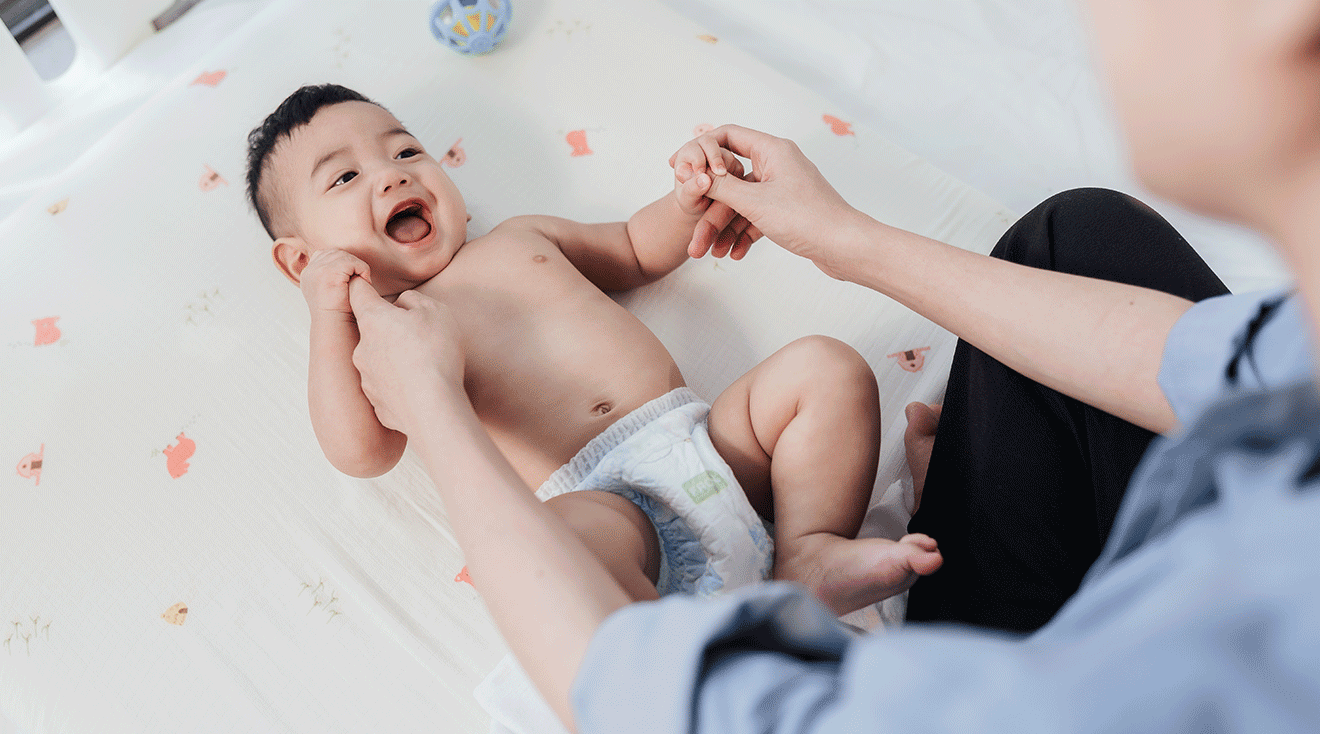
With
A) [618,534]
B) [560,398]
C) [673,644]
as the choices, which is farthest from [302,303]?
[673,644]

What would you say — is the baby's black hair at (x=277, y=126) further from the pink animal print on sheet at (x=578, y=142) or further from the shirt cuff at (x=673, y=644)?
the shirt cuff at (x=673, y=644)

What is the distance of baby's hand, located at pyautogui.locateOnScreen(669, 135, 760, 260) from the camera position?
1035mm

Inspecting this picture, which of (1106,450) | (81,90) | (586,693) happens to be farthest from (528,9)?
(586,693)

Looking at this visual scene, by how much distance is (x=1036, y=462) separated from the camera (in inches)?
31.1

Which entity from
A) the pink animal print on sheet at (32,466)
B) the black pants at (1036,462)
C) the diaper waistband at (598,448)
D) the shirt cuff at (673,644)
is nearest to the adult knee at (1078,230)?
the black pants at (1036,462)

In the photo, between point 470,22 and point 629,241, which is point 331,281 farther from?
point 470,22

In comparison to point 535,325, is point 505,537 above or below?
above

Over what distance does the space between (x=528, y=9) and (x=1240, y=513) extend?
4.92ft

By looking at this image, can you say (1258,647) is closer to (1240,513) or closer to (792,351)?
(1240,513)

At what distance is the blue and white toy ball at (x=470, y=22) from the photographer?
1461 mm

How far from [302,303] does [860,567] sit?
898 millimetres

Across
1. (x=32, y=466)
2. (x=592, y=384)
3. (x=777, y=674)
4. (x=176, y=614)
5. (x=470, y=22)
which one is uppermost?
(x=470, y=22)

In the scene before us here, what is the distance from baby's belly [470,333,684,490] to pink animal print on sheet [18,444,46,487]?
22.8 inches

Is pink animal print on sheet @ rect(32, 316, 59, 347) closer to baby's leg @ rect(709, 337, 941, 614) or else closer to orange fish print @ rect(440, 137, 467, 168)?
orange fish print @ rect(440, 137, 467, 168)
